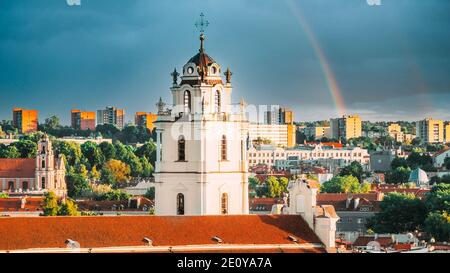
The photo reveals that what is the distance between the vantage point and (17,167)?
89.9 m

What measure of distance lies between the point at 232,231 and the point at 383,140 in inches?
3844

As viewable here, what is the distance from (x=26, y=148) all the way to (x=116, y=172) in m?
6.19

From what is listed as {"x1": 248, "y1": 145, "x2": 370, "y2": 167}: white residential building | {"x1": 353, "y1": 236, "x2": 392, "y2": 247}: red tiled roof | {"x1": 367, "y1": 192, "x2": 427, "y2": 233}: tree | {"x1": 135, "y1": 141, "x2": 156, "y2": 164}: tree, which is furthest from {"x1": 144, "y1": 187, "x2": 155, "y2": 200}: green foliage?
{"x1": 248, "y1": 145, "x2": 370, "y2": 167}: white residential building

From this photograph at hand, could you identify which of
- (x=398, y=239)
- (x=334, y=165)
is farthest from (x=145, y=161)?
(x=398, y=239)

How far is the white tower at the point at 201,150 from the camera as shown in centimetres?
2719

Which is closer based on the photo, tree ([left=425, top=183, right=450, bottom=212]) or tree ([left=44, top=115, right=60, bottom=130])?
tree ([left=425, top=183, right=450, bottom=212])

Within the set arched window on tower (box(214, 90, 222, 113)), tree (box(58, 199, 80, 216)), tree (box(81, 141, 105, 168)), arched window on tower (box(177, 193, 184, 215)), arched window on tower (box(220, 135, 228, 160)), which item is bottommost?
tree (box(58, 199, 80, 216))

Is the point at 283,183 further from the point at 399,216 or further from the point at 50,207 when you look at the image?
the point at 50,207

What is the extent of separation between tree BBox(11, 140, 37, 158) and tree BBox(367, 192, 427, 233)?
39894 mm

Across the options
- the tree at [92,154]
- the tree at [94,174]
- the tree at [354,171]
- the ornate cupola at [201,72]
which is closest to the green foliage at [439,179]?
the tree at [354,171]

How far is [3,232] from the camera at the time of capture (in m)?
21.1

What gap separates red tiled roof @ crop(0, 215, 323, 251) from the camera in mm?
21328

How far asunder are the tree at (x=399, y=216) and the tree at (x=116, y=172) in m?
39.6

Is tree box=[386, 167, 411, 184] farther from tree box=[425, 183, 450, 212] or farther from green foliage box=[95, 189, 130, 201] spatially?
tree box=[425, 183, 450, 212]
